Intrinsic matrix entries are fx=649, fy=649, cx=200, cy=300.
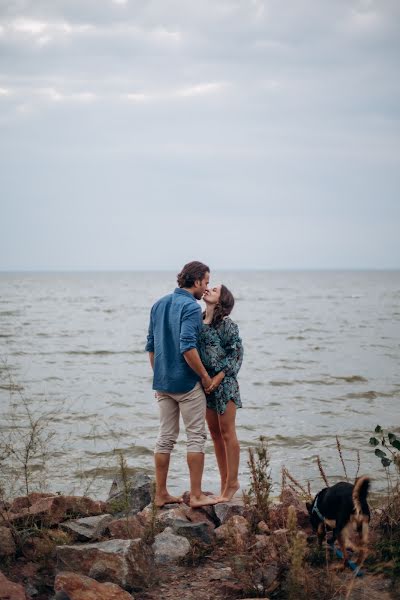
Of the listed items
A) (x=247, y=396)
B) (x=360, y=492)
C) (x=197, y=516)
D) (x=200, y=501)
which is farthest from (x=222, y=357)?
(x=247, y=396)

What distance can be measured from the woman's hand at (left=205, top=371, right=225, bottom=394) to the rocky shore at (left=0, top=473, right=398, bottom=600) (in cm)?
112

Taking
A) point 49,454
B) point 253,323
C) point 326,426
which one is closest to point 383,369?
point 326,426

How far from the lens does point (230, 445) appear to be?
6277 millimetres

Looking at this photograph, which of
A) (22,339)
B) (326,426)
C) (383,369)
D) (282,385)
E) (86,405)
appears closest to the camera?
(326,426)

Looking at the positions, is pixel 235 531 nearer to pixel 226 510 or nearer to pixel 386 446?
pixel 226 510

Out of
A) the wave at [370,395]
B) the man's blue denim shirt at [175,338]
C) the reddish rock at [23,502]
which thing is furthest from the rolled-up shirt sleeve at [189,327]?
the wave at [370,395]

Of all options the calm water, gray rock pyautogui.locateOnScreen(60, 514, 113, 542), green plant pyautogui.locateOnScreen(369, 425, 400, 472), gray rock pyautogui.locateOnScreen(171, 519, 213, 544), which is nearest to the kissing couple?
gray rock pyautogui.locateOnScreen(171, 519, 213, 544)

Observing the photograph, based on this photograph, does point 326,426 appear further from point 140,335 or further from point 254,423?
point 140,335

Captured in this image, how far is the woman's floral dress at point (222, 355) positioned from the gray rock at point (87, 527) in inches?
60.7

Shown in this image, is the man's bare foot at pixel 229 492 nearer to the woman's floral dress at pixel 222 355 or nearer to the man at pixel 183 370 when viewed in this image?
the man at pixel 183 370

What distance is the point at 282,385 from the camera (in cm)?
1753

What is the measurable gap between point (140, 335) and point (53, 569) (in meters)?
29.4

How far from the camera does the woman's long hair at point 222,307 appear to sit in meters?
6.06

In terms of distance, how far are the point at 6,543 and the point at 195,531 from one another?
1.39 metres
